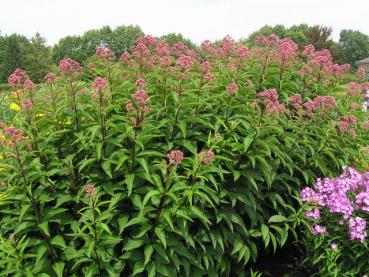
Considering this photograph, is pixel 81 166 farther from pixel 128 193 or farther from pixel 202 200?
pixel 202 200

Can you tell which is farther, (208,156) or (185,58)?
(185,58)

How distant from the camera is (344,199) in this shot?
4.15 meters

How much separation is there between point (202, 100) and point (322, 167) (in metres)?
1.49

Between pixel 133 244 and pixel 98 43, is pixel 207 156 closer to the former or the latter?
pixel 133 244

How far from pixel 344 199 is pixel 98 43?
97.8m

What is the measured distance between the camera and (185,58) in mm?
3988

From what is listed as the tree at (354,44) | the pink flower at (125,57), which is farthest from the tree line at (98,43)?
the pink flower at (125,57)

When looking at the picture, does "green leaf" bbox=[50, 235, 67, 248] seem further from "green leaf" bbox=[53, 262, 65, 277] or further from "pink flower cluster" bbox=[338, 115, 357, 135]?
"pink flower cluster" bbox=[338, 115, 357, 135]

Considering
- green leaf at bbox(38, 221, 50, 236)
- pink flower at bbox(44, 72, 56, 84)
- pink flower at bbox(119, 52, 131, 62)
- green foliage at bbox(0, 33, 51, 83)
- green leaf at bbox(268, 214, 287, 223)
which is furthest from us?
green foliage at bbox(0, 33, 51, 83)

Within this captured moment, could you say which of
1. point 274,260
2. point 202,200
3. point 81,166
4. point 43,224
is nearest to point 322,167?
point 274,260

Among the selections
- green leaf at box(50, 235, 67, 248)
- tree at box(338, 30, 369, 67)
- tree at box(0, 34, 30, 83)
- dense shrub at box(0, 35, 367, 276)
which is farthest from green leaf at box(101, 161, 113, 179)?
tree at box(338, 30, 369, 67)

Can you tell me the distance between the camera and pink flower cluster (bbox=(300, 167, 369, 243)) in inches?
157

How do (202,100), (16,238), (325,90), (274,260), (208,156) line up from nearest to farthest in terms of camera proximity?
1. (208,156)
2. (16,238)
3. (202,100)
4. (274,260)
5. (325,90)

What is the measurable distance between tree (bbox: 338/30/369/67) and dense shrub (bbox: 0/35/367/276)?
429 ft
